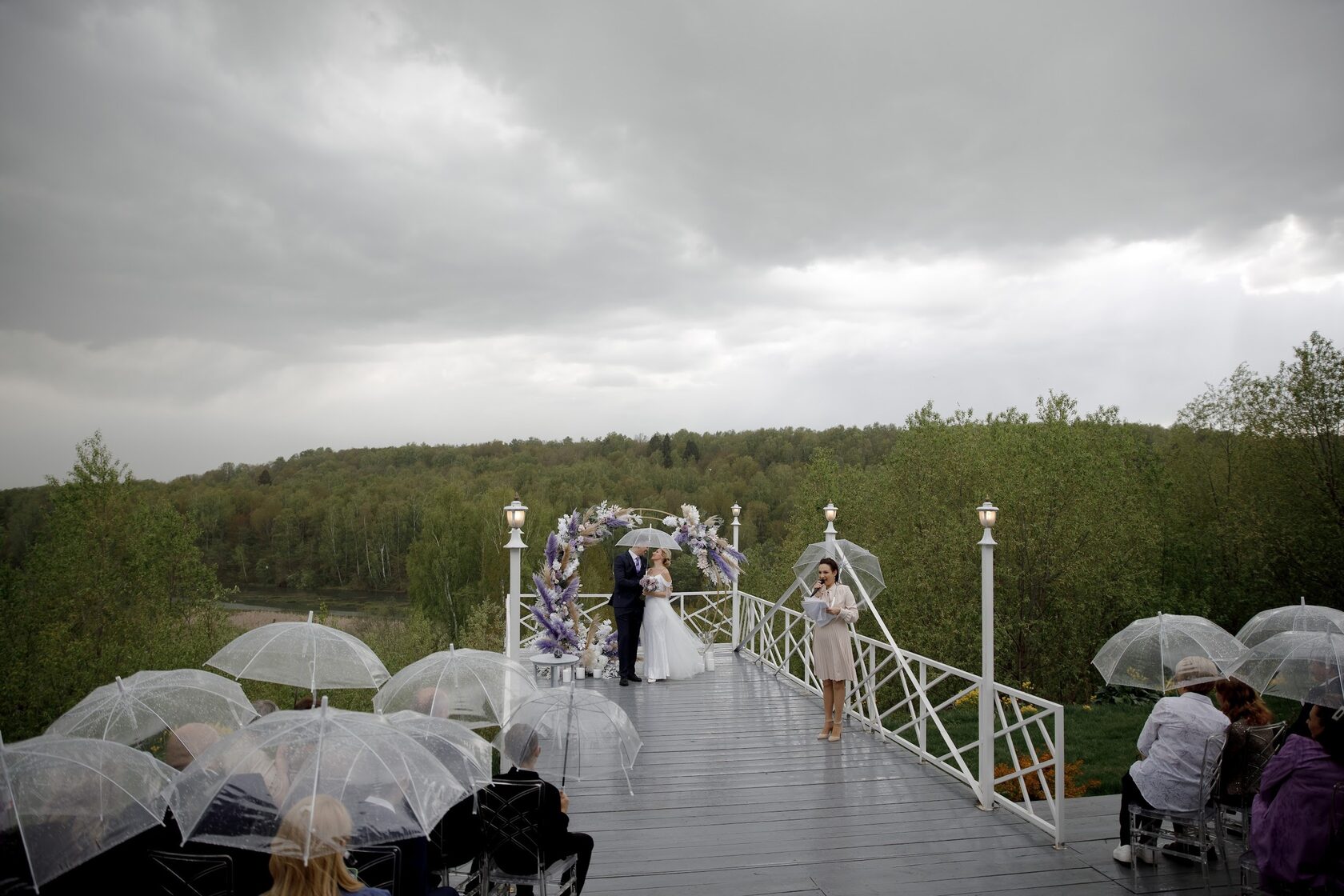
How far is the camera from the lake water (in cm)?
4900

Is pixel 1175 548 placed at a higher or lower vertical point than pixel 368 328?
lower

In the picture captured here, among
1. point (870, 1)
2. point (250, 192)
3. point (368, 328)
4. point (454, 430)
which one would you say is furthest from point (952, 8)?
point (454, 430)

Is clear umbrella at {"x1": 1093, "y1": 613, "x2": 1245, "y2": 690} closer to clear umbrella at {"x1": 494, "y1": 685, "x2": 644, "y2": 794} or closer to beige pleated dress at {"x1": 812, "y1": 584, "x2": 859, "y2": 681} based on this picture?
beige pleated dress at {"x1": 812, "y1": 584, "x2": 859, "y2": 681}

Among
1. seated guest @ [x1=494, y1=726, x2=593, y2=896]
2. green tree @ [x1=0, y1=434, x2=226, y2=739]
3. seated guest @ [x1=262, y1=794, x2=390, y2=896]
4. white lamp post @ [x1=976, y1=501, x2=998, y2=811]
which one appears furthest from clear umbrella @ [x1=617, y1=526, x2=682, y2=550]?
green tree @ [x1=0, y1=434, x2=226, y2=739]

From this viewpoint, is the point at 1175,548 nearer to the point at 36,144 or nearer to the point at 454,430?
the point at 36,144

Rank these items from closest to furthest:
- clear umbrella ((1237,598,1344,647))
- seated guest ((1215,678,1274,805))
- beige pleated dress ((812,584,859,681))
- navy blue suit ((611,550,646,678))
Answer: seated guest ((1215,678,1274,805))
clear umbrella ((1237,598,1344,647))
beige pleated dress ((812,584,859,681))
navy blue suit ((611,550,646,678))

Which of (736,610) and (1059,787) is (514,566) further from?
(736,610)

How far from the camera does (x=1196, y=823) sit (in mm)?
4973

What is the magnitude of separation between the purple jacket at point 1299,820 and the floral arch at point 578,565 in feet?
25.3

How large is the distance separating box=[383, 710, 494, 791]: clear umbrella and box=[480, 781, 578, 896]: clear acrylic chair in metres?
0.31

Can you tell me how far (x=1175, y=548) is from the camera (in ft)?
71.5

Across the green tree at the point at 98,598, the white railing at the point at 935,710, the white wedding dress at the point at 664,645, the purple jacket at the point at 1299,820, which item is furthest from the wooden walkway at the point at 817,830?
the green tree at the point at 98,598

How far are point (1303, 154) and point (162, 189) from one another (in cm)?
2828

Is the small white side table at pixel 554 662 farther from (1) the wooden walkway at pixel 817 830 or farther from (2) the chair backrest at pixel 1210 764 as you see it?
(2) the chair backrest at pixel 1210 764
